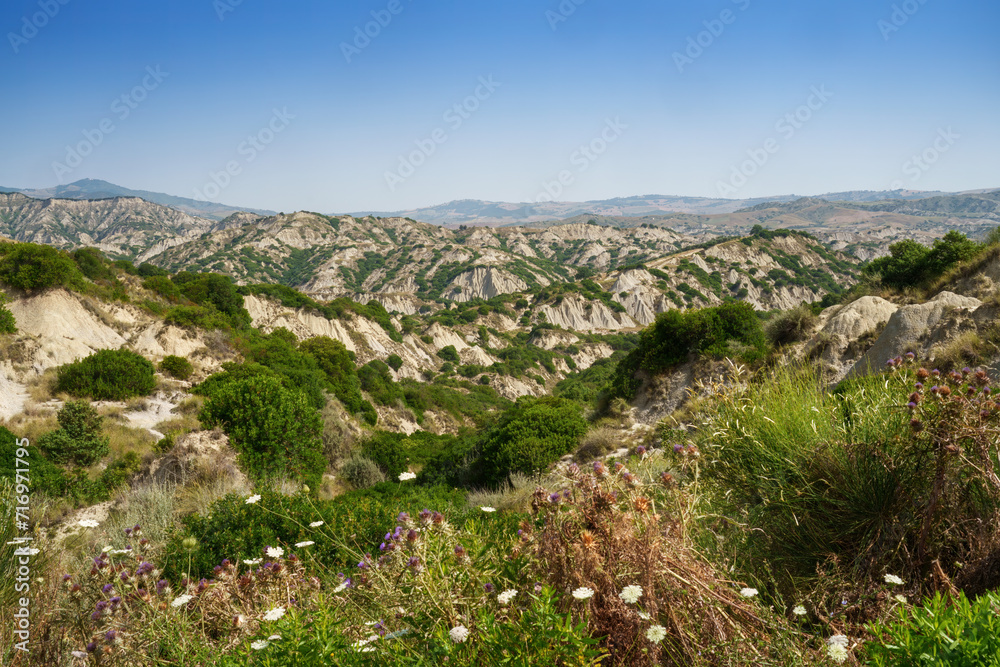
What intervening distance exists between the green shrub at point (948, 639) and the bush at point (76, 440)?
1831 centimetres

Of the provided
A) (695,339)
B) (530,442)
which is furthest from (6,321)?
(695,339)

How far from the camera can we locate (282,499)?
20.8 feet

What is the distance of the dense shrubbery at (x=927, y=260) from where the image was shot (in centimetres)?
1788

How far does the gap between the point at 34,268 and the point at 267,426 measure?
19.8 meters

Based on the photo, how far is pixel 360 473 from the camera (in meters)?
17.5

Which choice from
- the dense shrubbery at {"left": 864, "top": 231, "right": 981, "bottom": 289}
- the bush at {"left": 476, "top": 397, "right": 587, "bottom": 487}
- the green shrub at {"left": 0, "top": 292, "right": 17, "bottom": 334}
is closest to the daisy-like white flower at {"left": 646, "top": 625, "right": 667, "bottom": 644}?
the bush at {"left": 476, "top": 397, "right": 587, "bottom": 487}

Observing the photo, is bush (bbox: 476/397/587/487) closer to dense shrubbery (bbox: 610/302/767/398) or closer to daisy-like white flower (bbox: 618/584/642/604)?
dense shrubbery (bbox: 610/302/767/398)

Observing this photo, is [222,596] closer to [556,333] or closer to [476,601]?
[476,601]

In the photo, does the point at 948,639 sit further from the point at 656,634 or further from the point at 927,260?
the point at 927,260

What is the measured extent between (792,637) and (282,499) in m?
5.90

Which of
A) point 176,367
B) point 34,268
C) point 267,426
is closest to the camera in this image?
point 267,426

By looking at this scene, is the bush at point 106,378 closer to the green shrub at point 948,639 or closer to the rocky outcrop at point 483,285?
the green shrub at point 948,639

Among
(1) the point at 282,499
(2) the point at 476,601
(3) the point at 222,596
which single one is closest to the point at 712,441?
(2) the point at 476,601

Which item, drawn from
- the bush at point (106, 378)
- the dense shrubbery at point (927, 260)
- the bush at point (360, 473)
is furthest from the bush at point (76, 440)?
the dense shrubbery at point (927, 260)
